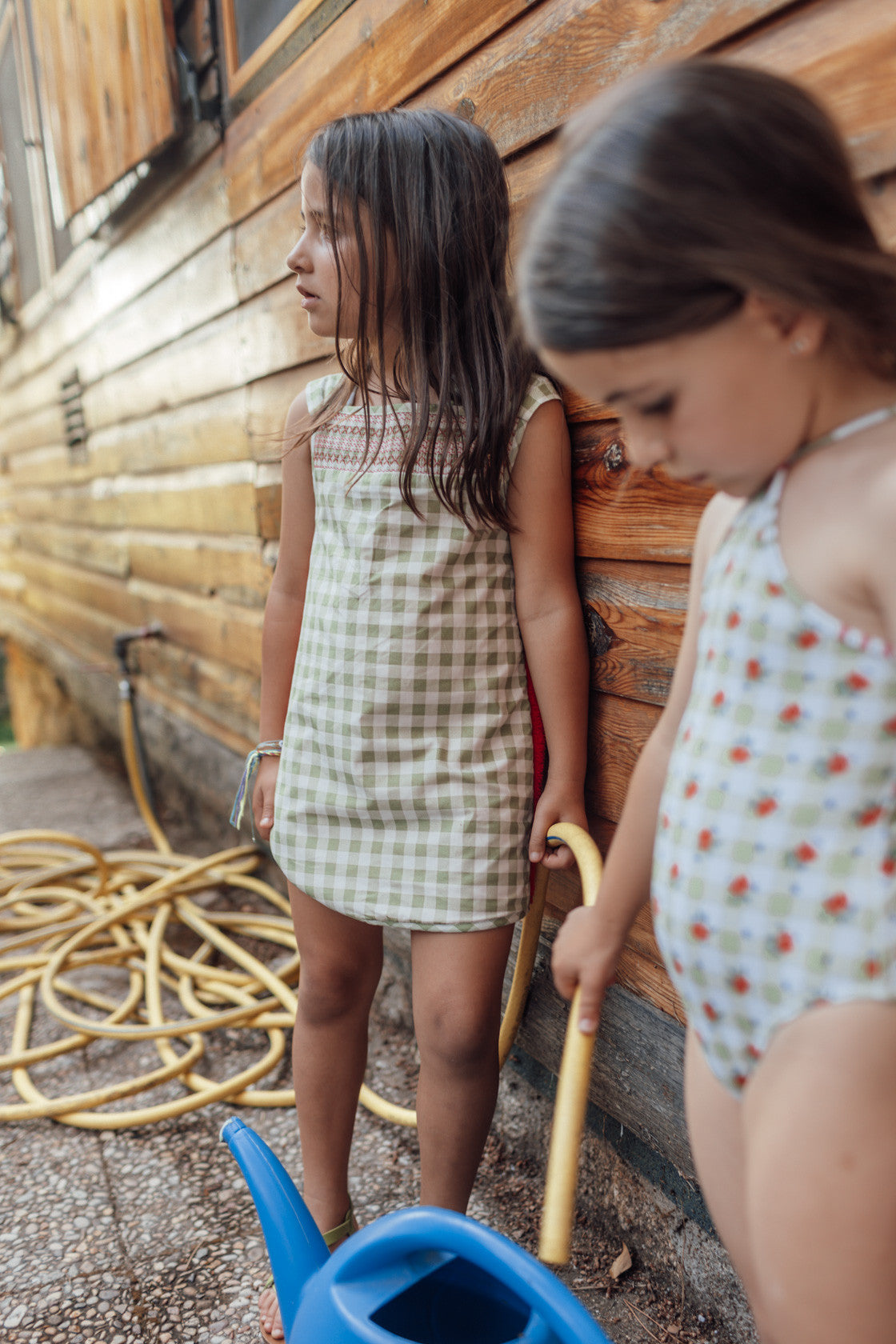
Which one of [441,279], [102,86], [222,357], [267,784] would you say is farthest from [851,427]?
[102,86]

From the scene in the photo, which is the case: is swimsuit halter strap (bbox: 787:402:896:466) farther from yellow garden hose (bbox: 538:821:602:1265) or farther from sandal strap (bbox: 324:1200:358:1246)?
sandal strap (bbox: 324:1200:358:1246)

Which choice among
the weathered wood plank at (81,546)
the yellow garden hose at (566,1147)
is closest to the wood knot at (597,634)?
the yellow garden hose at (566,1147)

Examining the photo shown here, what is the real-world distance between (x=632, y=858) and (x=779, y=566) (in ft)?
0.91

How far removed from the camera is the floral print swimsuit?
60 centimetres

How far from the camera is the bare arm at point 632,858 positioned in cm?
78

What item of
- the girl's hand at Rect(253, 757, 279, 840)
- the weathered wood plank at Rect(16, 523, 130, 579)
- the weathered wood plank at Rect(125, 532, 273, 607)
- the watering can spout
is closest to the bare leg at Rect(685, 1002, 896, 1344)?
the watering can spout

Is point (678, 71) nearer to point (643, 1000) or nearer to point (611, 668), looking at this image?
point (611, 668)

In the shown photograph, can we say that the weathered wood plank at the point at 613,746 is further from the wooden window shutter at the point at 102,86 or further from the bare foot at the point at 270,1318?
the wooden window shutter at the point at 102,86

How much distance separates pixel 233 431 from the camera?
2449 millimetres

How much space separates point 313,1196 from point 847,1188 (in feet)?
3.00

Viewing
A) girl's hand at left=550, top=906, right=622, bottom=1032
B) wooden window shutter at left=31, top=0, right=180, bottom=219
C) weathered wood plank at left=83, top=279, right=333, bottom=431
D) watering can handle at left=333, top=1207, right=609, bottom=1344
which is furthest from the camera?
wooden window shutter at left=31, top=0, right=180, bottom=219

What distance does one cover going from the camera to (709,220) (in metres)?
0.56

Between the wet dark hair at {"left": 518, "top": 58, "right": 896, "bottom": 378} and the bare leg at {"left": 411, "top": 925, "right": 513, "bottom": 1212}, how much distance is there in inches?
30.2

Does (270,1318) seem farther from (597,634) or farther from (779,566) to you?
(779,566)
